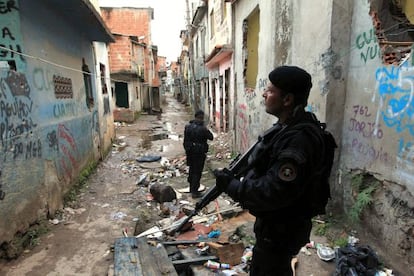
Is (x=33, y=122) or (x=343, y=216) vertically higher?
(x=33, y=122)

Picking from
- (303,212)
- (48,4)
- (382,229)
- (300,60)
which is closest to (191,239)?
(382,229)

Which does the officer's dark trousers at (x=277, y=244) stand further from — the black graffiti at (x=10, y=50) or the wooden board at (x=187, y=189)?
the wooden board at (x=187, y=189)

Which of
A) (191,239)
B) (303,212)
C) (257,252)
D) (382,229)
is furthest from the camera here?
(191,239)

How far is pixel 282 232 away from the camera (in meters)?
1.68

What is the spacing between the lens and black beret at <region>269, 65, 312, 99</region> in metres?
1.58

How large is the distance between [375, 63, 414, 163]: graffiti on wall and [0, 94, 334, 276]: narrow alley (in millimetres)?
1501

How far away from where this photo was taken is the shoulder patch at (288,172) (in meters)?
1.42

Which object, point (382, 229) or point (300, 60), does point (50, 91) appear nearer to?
point (300, 60)

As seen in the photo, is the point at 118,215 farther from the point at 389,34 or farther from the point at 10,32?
the point at 389,34

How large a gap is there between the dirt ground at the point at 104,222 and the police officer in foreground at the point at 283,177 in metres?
1.49

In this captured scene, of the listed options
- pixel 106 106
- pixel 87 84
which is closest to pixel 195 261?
pixel 87 84

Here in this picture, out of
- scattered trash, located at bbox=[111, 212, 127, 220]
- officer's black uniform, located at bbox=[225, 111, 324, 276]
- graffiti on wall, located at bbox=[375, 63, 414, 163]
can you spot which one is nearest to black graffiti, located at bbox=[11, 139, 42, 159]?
scattered trash, located at bbox=[111, 212, 127, 220]

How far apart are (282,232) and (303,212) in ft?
→ 0.57

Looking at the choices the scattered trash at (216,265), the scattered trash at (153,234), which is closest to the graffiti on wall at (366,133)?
the scattered trash at (216,265)
